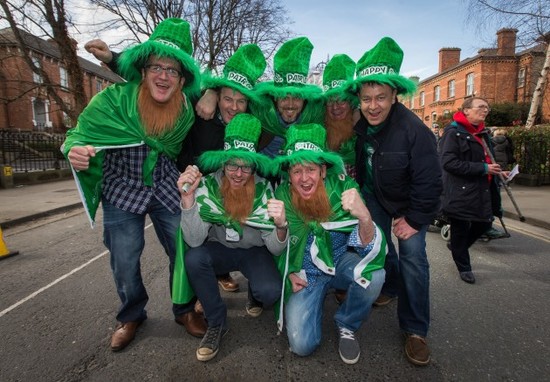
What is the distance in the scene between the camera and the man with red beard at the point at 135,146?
2354 mm

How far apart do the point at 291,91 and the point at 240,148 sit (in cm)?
69

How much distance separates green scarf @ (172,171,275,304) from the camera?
250cm

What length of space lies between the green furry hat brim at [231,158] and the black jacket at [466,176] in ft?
7.37

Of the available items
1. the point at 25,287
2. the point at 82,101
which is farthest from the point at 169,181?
the point at 82,101

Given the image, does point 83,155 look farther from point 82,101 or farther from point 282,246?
point 82,101

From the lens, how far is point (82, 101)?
476 inches

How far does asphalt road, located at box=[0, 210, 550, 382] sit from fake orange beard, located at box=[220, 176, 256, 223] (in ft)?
3.24

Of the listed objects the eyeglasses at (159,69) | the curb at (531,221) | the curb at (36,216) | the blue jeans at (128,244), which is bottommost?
the curb at (531,221)

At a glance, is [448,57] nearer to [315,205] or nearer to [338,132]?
[338,132]

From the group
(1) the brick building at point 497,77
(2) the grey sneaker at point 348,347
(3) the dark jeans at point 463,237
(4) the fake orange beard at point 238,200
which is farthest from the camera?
(1) the brick building at point 497,77

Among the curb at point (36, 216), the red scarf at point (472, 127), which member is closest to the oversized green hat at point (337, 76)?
the red scarf at point (472, 127)

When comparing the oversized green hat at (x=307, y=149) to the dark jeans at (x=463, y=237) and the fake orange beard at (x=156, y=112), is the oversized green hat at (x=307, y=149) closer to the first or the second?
the fake orange beard at (x=156, y=112)

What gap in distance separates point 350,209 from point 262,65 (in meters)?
1.62

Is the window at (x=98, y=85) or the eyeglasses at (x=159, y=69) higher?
the window at (x=98, y=85)
